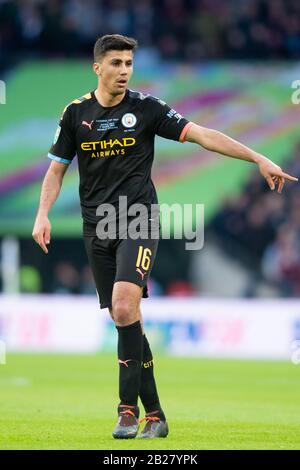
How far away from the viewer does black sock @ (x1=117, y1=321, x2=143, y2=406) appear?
855cm

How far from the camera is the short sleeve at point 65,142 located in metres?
8.99

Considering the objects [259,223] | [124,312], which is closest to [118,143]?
[124,312]

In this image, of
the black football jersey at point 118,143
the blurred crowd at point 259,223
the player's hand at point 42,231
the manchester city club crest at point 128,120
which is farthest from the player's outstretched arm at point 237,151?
the blurred crowd at point 259,223

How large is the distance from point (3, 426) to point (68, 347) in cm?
1172

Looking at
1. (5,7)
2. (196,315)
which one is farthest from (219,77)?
(196,315)

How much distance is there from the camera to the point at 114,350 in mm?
Result: 20828

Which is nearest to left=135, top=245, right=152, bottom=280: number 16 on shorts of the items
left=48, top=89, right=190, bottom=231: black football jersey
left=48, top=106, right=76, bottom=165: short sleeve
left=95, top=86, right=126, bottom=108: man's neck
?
left=48, top=89, right=190, bottom=231: black football jersey

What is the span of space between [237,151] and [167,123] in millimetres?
659

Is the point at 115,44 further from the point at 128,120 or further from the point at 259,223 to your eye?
the point at 259,223

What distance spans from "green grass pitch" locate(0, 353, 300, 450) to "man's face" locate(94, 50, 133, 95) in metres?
2.63

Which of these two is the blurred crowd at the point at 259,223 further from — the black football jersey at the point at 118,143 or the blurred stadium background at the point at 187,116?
the black football jersey at the point at 118,143

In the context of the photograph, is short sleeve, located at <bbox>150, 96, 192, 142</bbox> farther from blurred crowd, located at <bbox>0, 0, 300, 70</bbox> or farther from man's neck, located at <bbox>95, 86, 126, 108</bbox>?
blurred crowd, located at <bbox>0, 0, 300, 70</bbox>

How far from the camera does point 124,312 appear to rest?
848 cm

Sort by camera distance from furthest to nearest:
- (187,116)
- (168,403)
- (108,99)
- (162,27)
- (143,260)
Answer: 1. (162,27)
2. (187,116)
3. (168,403)
4. (108,99)
5. (143,260)
